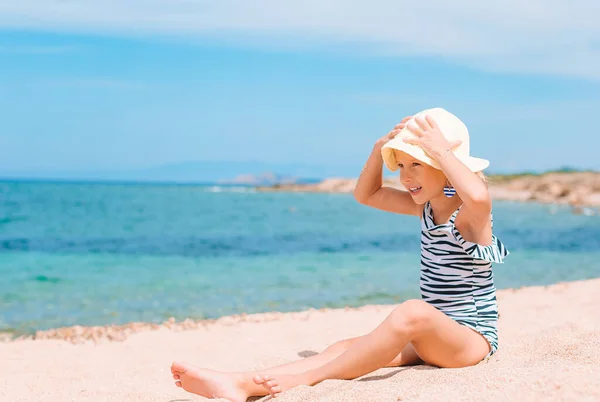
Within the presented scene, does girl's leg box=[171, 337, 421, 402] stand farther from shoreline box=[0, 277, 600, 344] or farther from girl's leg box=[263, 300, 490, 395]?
shoreline box=[0, 277, 600, 344]

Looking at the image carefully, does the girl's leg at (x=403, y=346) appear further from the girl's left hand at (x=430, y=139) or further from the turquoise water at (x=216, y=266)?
the turquoise water at (x=216, y=266)

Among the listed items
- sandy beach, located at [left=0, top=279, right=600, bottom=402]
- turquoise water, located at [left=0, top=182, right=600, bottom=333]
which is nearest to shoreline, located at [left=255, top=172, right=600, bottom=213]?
turquoise water, located at [left=0, top=182, right=600, bottom=333]

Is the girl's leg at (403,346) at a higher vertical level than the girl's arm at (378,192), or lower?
lower

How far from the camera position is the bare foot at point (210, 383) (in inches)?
136

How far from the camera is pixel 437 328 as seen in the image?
339 centimetres

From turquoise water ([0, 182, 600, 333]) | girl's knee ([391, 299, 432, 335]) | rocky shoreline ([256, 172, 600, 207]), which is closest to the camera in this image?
girl's knee ([391, 299, 432, 335])

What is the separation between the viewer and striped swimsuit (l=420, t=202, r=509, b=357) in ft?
12.0

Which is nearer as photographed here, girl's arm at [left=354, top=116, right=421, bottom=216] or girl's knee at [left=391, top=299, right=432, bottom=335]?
girl's knee at [left=391, top=299, right=432, bottom=335]

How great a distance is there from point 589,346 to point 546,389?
122cm

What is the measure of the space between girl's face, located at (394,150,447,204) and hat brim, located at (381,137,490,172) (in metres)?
0.06

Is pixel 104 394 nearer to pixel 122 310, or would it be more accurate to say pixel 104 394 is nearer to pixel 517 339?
pixel 517 339

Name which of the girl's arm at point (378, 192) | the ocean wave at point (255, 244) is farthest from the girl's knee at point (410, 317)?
the ocean wave at point (255, 244)

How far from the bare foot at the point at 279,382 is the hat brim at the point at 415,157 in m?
1.33

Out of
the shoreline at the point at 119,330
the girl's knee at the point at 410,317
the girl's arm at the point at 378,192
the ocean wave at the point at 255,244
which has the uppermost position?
the girl's arm at the point at 378,192
